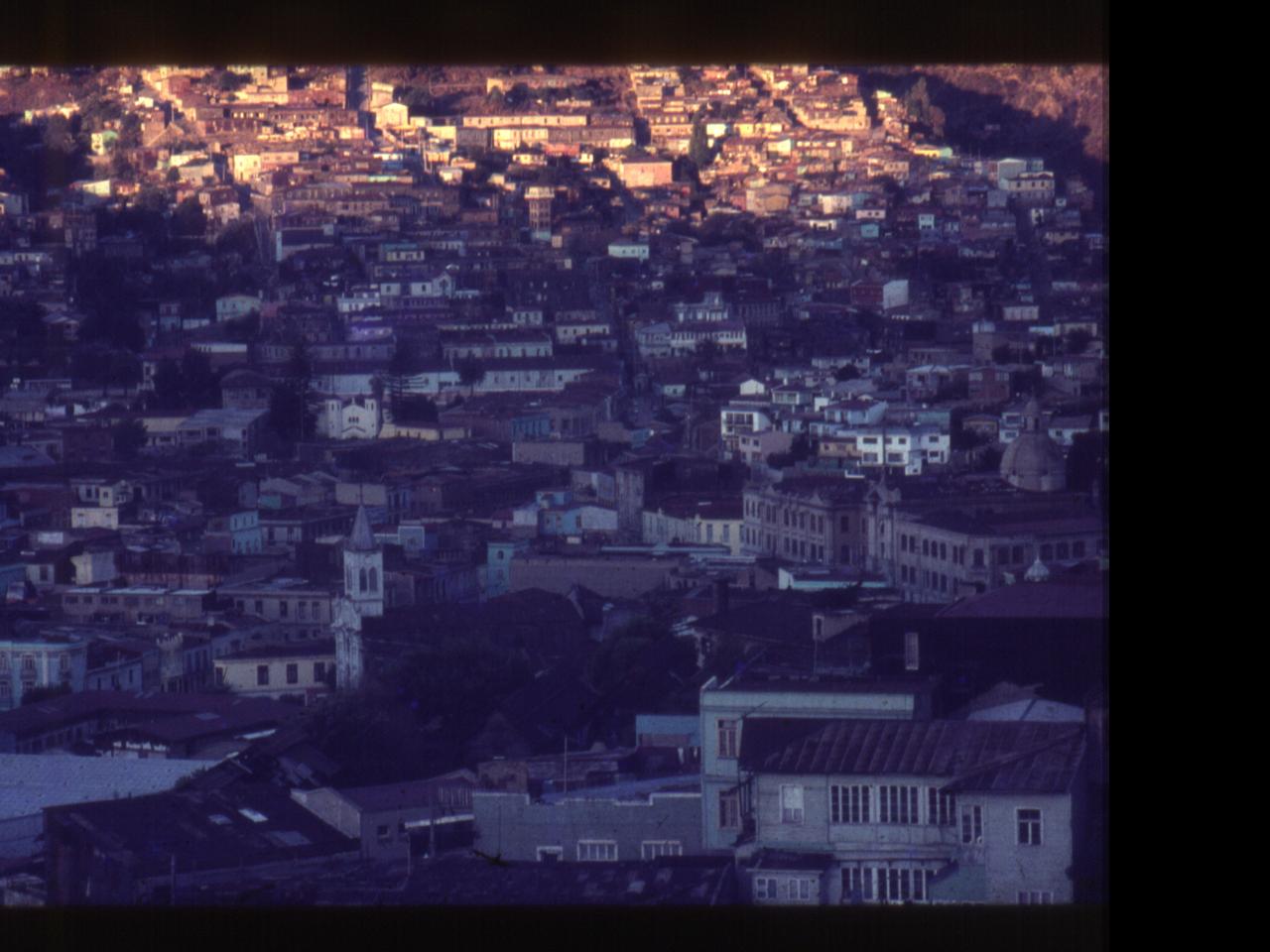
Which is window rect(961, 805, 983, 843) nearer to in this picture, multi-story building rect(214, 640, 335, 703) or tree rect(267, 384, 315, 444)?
multi-story building rect(214, 640, 335, 703)

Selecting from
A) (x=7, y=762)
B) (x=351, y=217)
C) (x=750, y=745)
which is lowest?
(x=7, y=762)

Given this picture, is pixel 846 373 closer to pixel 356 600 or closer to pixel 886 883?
pixel 356 600

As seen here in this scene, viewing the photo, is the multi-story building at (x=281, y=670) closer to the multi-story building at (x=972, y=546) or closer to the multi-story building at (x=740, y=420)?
the multi-story building at (x=740, y=420)

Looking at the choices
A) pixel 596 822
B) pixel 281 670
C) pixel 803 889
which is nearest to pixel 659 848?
pixel 596 822

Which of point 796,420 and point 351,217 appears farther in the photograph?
point 796,420

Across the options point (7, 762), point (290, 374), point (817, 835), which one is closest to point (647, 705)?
point (290, 374)

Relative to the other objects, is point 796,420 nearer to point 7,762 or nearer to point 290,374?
point 290,374

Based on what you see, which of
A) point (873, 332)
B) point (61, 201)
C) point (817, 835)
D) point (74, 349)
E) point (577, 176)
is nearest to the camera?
point (817, 835)
